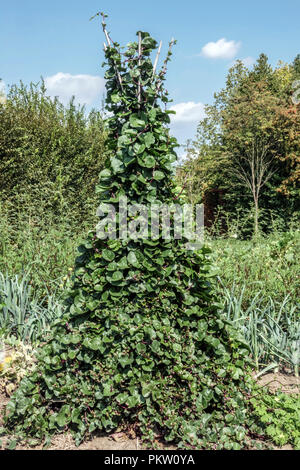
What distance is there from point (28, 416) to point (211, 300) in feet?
4.40

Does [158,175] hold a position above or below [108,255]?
above

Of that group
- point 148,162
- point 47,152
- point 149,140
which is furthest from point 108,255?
point 47,152

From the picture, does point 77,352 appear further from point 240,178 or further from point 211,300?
point 240,178

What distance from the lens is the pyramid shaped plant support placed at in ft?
7.30

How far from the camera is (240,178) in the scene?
15.0 metres

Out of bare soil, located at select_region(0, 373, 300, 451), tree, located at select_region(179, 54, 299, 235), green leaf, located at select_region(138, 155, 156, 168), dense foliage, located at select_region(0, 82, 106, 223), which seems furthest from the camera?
tree, located at select_region(179, 54, 299, 235)

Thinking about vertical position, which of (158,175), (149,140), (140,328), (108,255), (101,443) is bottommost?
(101,443)

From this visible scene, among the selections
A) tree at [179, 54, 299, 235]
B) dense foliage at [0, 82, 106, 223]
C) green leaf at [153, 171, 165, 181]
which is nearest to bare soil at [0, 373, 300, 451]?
green leaf at [153, 171, 165, 181]

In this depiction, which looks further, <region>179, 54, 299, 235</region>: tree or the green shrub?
<region>179, 54, 299, 235</region>: tree

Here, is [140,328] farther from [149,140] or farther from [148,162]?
[149,140]

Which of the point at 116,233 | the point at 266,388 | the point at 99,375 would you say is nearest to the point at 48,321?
the point at 99,375

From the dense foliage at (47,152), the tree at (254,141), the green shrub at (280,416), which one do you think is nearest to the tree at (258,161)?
the tree at (254,141)

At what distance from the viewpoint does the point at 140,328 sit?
223cm

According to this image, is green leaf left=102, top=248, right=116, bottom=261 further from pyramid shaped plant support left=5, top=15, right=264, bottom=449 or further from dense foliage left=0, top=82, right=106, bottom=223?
dense foliage left=0, top=82, right=106, bottom=223
